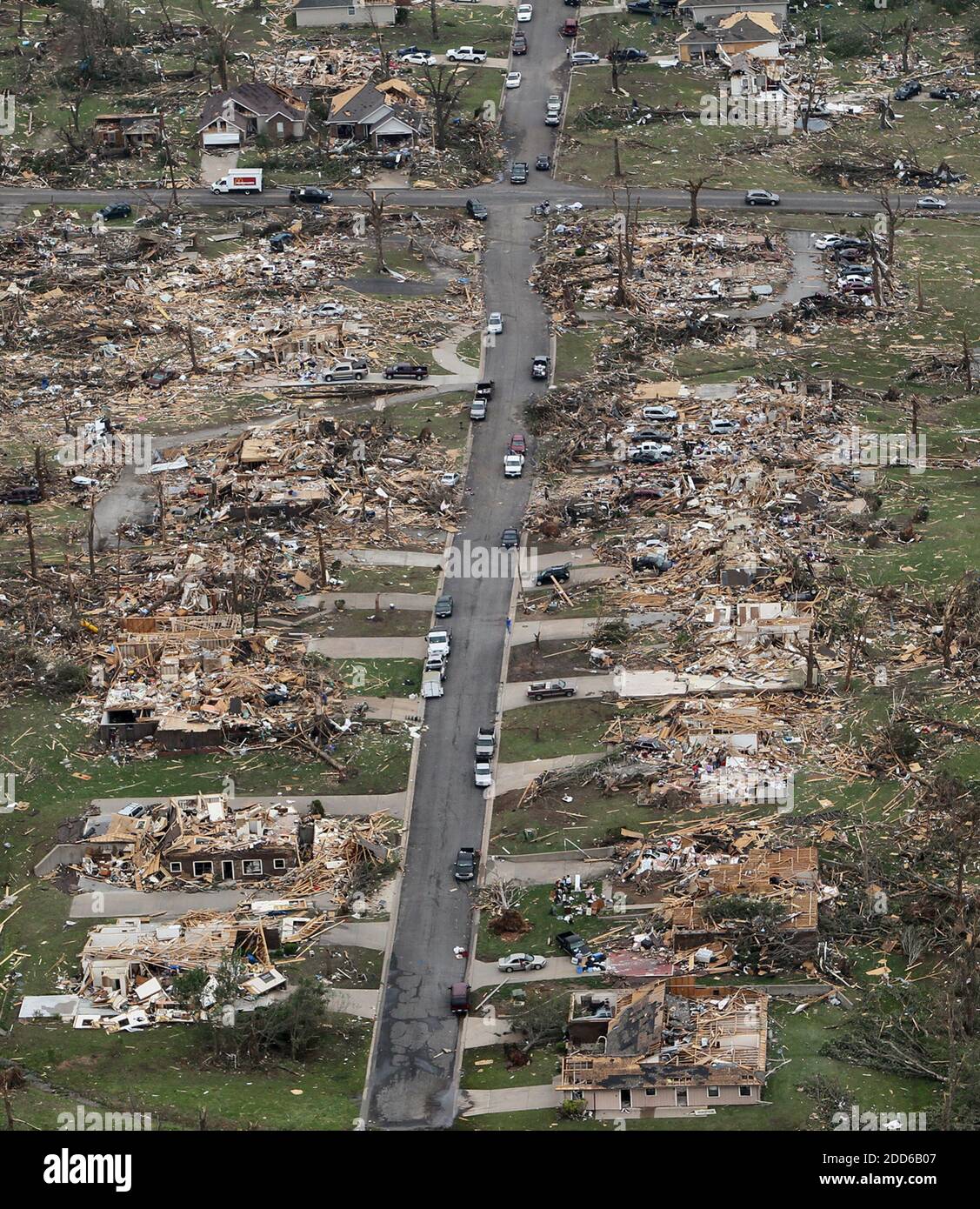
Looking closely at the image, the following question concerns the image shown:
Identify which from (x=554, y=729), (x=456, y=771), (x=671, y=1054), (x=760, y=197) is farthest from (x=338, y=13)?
(x=671, y=1054)

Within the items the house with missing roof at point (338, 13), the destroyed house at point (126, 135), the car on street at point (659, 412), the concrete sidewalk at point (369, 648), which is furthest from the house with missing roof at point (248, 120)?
the concrete sidewalk at point (369, 648)

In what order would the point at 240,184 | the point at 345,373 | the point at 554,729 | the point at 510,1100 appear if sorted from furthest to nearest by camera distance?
1. the point at 240,184
2. the point at 345,373
3. the point at 554,729
4. the point at 510,1100

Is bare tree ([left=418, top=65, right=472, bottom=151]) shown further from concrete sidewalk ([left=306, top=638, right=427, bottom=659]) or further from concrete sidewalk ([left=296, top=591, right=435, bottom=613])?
concrete sidewalk ([left=306, top=638, right=427, bottom=659])

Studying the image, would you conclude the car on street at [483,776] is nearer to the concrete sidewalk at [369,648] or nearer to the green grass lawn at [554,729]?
the green grass lawn at [554,729]

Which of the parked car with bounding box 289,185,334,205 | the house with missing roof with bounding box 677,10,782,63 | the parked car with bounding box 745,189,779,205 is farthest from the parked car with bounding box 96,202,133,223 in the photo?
the house with missing roof with bounding box 677,10,782,63

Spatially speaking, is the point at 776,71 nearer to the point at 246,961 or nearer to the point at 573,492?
the point at 573,492

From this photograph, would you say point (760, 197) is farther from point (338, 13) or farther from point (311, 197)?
point (338, 13)
